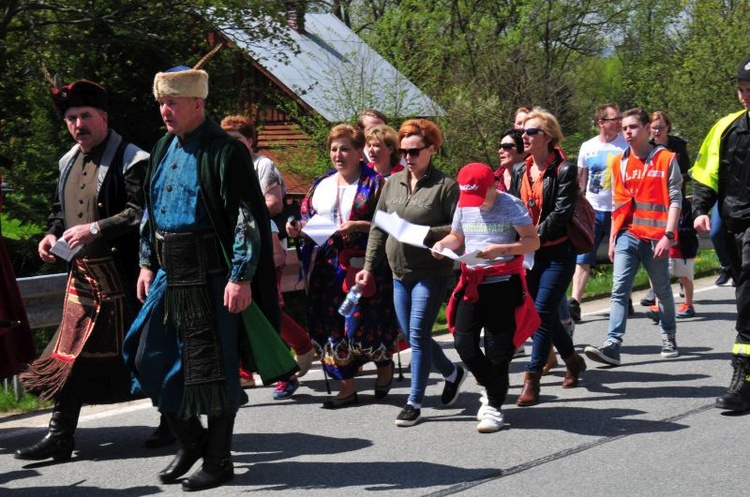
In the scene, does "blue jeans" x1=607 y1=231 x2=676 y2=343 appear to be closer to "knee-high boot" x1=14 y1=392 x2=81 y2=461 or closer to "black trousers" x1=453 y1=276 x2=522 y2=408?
"black trousers" x1=453 y1=276 x2=522 y2=408

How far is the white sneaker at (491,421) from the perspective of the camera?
685cm

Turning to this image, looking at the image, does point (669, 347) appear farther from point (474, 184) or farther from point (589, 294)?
point (589, 294)

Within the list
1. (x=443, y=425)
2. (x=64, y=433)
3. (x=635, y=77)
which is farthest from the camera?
(x=635, y=77)

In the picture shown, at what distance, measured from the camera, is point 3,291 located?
650cm

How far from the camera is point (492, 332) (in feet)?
22.8

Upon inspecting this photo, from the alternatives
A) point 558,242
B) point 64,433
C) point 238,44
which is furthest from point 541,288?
point 238,44

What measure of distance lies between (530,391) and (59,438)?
114 inches

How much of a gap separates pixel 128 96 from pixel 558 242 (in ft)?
53.0

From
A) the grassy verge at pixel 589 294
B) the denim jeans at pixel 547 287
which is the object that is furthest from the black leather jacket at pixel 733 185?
the grassy verge at pixel 589 294

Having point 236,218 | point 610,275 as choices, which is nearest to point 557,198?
point 236,218

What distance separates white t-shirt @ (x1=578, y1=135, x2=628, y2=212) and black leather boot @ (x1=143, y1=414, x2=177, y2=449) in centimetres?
639

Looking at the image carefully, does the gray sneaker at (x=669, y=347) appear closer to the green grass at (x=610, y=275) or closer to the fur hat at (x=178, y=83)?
the green grass at (x=610, y=275)

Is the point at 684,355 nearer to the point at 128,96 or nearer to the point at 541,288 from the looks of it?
the point at 541,288

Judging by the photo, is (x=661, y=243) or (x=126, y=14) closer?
(x=661, y=243)
